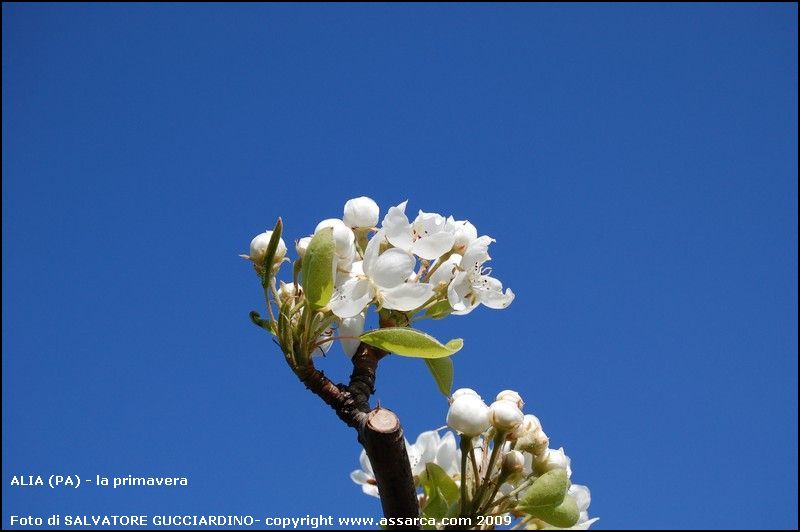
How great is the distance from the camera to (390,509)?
136 centimetres

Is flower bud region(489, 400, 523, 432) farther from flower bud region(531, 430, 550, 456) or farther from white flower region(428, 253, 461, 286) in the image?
white flower region(428, 253, 461, 286)

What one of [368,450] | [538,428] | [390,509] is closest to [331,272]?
[368,450]

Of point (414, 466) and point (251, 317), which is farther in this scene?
point (414, 466)

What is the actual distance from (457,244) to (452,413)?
0.37m

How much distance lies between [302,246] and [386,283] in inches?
7.5

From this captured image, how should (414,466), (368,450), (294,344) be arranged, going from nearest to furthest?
(368,450) → (294,344) → (414,466)

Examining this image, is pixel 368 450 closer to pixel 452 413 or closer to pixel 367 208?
pixel 452 413

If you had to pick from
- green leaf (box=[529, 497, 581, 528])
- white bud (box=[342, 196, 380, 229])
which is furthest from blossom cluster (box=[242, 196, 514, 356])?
green leaf (box=[529, 497, 581, 528])

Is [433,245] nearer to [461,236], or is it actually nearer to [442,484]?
[461,236]

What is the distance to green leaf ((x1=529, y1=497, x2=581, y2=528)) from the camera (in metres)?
1.61

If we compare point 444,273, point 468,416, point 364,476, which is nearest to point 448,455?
point 364,476

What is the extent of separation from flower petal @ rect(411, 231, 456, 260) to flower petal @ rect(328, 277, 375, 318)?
141 mm

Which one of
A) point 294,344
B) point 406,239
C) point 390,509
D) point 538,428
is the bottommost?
point 390,509

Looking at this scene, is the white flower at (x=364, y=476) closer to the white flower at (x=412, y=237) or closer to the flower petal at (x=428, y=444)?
the flower petal at (x=428, y=444)
